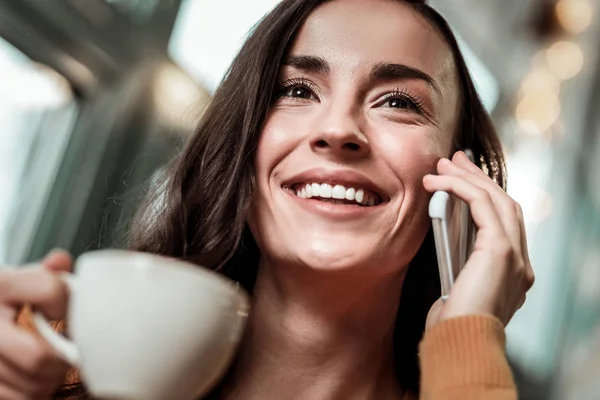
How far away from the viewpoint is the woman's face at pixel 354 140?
0.96 meters

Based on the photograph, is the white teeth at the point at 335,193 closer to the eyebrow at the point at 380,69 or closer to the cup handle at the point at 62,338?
the eyebrow at the point at 380,69

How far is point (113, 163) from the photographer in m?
1.77

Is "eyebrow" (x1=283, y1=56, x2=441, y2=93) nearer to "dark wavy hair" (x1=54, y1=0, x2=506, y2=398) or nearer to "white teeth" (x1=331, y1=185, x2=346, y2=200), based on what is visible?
"dark wavy hair" (x1=54, y1=0, x2=506, y2=398)

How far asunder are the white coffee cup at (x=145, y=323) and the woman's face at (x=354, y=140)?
1.32 feet

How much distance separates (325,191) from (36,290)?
1.49 feet

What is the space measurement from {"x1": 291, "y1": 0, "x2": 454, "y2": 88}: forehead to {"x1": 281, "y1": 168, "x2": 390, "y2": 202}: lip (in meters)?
0.15

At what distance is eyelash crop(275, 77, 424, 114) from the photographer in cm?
105

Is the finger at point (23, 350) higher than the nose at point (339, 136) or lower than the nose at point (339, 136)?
lower

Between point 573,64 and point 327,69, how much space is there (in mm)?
3293

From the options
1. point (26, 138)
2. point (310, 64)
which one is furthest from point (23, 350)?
point (26, 138)

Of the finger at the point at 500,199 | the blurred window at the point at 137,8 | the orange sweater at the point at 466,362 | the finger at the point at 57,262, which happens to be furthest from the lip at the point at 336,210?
the blurred window at the point at 137,8

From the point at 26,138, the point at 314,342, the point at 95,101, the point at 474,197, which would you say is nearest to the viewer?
the point at 474,197

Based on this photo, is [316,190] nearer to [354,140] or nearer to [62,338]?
[354,140]

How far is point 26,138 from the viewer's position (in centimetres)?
163
